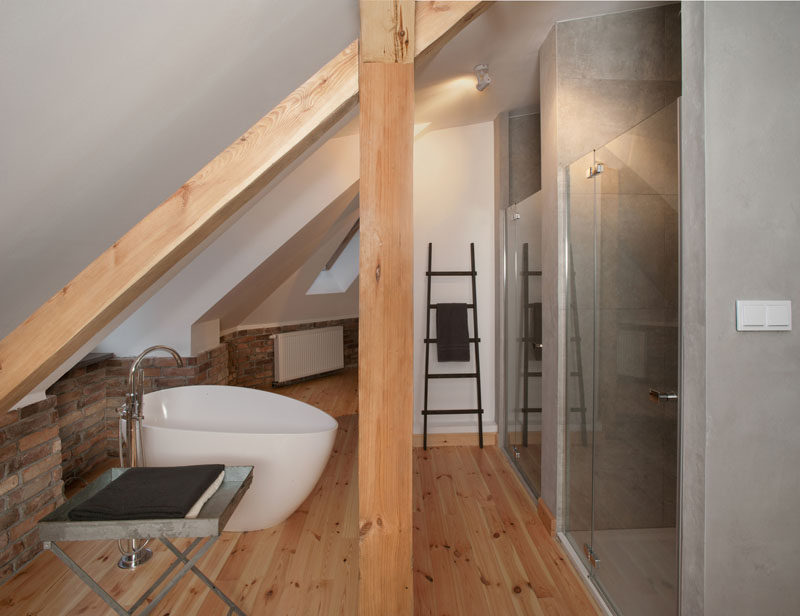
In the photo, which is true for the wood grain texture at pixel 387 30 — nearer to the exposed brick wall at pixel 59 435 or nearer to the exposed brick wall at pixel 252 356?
the exposed brick wall at pixel 59 435

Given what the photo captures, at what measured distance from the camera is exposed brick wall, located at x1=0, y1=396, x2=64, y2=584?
2291mm

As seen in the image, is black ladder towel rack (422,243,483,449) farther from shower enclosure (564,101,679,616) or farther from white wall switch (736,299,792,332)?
white wall switch (736,299,792,332)

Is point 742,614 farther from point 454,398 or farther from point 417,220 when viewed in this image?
point 417,220

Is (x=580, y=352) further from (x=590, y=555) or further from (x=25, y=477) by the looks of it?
(x=25, y=477)

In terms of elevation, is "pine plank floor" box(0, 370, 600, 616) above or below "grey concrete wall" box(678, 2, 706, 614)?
below

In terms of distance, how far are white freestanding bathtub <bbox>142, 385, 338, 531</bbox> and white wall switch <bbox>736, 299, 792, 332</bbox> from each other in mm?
1779

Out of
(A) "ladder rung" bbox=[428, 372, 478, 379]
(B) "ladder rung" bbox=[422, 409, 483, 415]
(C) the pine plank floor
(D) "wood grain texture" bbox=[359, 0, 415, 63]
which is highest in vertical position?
(D) "wood grain texture" bbox=[359, 0, 415, 63]

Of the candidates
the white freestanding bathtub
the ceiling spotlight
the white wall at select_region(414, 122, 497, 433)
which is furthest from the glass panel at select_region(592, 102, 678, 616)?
the white wall at select_region(414, 122, 497, 433)

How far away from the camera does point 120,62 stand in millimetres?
1277

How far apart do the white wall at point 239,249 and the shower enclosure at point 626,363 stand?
164 cm

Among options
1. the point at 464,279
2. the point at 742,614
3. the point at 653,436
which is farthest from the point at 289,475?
the point at 464,279

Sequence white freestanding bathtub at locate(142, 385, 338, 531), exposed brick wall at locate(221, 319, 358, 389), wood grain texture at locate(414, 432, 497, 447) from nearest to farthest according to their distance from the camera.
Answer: white freestanding bathtub at locate(142, 385, 338, 531), wood grain texture at locate(414, 432, 497, 447), exposed brick wall at locate(221, 319, 358, 389)

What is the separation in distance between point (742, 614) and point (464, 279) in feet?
9.76

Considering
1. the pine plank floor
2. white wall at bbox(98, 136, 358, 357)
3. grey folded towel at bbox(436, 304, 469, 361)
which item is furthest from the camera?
grey folded towel at bbox(436, 304, 469, 361)
